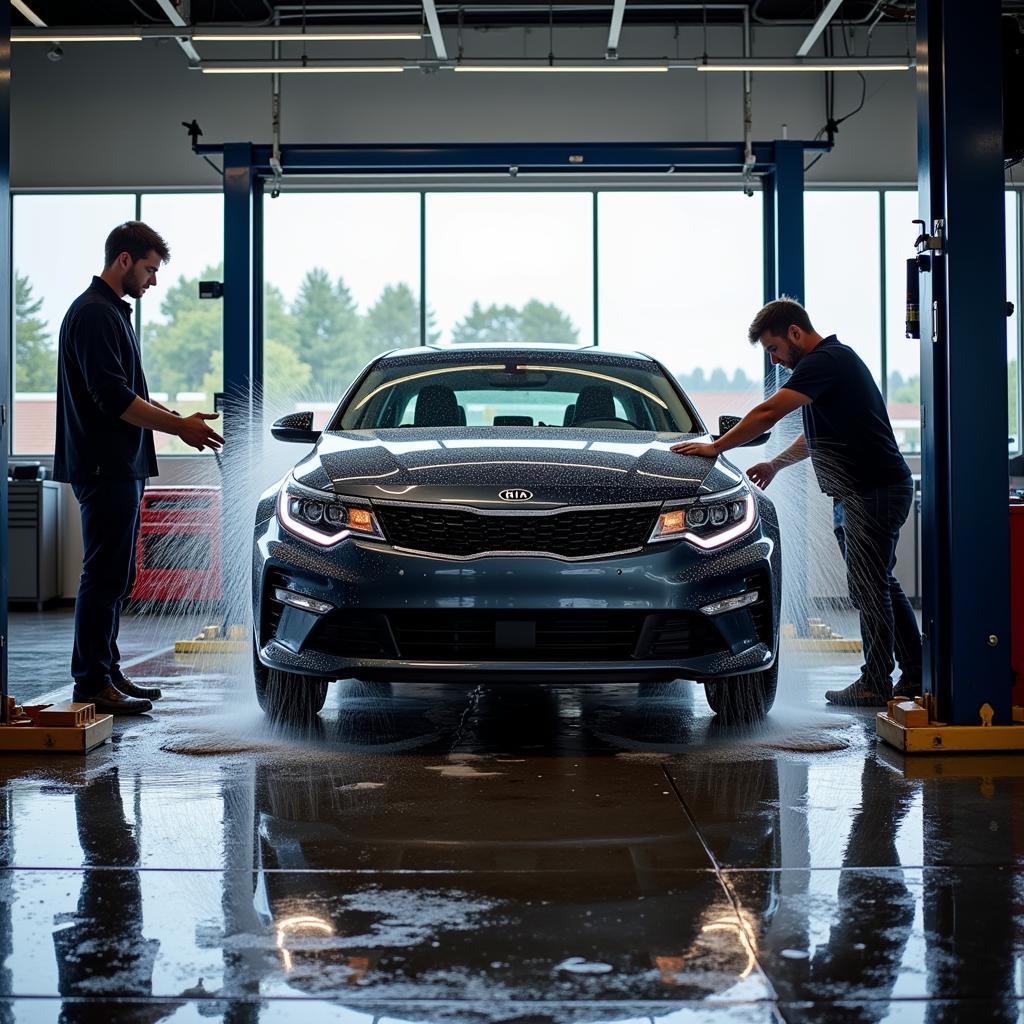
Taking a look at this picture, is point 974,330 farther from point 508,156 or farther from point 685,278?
point 685,278

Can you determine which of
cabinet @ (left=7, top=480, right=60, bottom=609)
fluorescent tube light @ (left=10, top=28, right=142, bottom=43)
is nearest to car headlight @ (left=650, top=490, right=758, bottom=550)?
fluorescent tube light @ (left=10, top=28, right=142, bottom=43)

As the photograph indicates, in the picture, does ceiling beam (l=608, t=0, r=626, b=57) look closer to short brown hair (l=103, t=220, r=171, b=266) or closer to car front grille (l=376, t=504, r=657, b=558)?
short brown hair (l=103, t=220, r=171, b=266)

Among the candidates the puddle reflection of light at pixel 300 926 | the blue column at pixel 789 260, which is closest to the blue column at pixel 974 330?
the puddle reflection of light at pixel 300 926

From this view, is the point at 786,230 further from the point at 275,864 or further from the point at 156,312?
the point at 156,312

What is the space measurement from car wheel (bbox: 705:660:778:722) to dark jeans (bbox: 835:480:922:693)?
985 millimetres

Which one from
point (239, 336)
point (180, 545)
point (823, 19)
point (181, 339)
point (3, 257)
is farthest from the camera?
point (181, 339)

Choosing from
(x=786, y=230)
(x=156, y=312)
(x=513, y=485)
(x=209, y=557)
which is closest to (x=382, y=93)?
(x=156, y=312)

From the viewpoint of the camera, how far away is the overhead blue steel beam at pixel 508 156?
8.53m

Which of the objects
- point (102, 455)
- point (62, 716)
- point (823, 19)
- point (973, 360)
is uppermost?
point (823, 19)

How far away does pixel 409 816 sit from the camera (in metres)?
3.44

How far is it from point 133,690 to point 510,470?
2.22 meters

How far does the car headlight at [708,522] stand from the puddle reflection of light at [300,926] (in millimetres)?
1881

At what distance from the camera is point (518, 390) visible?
5406 mm

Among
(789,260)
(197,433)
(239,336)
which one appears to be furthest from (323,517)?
(789,260)
